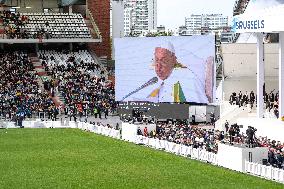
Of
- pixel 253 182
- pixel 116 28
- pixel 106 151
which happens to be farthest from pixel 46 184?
pixel 116 28

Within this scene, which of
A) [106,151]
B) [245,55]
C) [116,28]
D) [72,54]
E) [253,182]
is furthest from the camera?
[116,28]

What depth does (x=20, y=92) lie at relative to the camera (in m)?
67.8

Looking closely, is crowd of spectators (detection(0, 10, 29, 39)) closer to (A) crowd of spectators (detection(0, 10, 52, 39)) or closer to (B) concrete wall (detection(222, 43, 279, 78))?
(A) crowd of spectators (detection(0, 10, 52, 39))

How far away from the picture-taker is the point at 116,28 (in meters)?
91.1

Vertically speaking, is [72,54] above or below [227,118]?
above

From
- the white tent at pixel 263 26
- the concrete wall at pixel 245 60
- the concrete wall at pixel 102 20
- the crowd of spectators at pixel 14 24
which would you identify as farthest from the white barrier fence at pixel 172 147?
the concrete wall at pixel 102 20

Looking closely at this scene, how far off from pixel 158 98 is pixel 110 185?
29.3 metres

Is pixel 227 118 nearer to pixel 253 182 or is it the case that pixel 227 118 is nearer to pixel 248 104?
pixel 248 104

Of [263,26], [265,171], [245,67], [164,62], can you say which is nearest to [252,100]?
[245,67]

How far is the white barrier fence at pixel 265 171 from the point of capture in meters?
28.7

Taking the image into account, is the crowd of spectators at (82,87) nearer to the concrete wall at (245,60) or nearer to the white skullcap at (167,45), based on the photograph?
the white skullcap at (167,45)

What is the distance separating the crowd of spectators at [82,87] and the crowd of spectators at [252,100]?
13.9 m

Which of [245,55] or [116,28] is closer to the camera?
[245,55]

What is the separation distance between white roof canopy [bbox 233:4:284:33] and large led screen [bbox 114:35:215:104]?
368 inches
